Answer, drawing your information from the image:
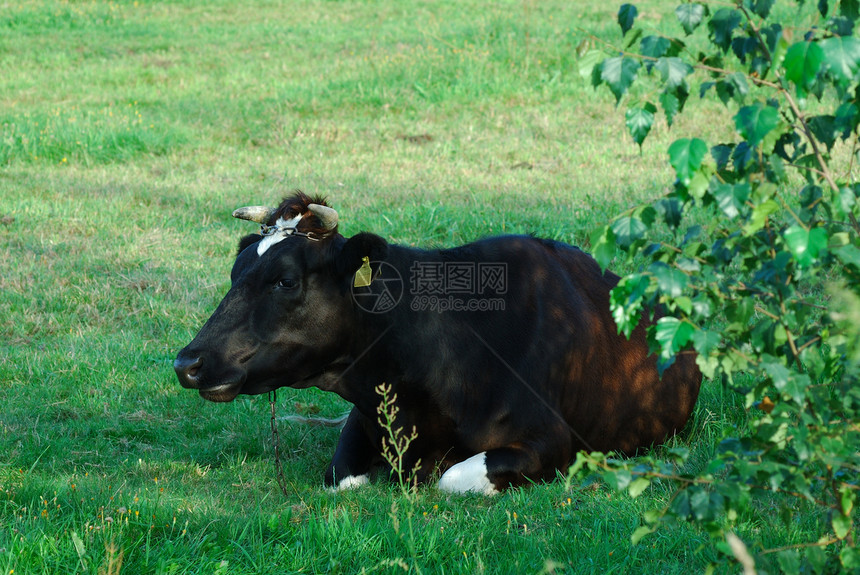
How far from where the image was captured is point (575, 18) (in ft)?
66.1

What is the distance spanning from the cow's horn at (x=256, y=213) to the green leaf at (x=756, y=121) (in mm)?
3115

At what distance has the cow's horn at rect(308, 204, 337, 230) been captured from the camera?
16.1 feet

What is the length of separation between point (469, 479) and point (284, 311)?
4.03ft

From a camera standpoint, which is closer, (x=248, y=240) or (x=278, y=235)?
(x=278, y=235)

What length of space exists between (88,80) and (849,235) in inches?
647

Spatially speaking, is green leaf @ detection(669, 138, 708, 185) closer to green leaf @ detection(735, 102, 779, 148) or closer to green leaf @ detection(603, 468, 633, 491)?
green leaf @ detection(735, 102, 779, 148)

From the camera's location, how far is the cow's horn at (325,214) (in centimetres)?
490

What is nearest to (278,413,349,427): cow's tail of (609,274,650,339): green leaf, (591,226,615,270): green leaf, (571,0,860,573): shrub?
(571,0,860,573): shrub

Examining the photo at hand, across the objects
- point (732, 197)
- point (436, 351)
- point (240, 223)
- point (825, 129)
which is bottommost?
point (240, 223)

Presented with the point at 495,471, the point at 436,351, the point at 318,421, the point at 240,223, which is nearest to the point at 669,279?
the point at 495,471

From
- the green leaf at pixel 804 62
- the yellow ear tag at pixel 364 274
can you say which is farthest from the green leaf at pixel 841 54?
the yellow ear tag at pixel 364 274

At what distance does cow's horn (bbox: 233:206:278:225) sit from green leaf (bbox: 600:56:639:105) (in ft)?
9.58

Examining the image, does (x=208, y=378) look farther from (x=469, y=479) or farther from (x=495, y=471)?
(x=495, y=471)

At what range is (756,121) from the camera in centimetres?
236
